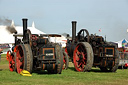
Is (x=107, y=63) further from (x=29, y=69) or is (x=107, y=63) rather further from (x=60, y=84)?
(x=60, y=84)

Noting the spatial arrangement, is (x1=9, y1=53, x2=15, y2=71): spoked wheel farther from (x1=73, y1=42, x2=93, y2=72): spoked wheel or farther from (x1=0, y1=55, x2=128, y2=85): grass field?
(x1=73, y1=42, x2=93, y2=72): spoked wheel

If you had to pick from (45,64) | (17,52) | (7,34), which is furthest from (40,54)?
(7,34)

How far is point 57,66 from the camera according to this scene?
13.1 metres

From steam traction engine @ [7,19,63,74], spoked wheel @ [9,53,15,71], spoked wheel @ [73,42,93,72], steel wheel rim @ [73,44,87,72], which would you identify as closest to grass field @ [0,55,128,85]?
steam traction engine @ [7,19,63,74]

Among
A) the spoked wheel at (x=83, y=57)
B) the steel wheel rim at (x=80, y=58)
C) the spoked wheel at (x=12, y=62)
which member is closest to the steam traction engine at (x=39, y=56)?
the spoked wheel at (x=12, y=62)

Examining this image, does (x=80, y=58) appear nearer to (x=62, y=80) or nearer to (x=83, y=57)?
(x=83, y=57)

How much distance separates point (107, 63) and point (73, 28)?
1027 centimetres

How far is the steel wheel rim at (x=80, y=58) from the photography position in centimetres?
1581

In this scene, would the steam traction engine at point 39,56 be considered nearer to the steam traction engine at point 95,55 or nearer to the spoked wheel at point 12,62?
the spoked wheel at point 12,62

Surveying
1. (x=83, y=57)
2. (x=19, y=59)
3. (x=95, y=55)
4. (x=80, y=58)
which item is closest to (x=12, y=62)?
(x=19, y=59)

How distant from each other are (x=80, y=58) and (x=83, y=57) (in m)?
0.33

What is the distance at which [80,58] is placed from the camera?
16.1 meters

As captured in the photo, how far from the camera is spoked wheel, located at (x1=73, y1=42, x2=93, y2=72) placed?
591 inches

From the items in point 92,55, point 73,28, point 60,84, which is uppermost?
point 73,28
